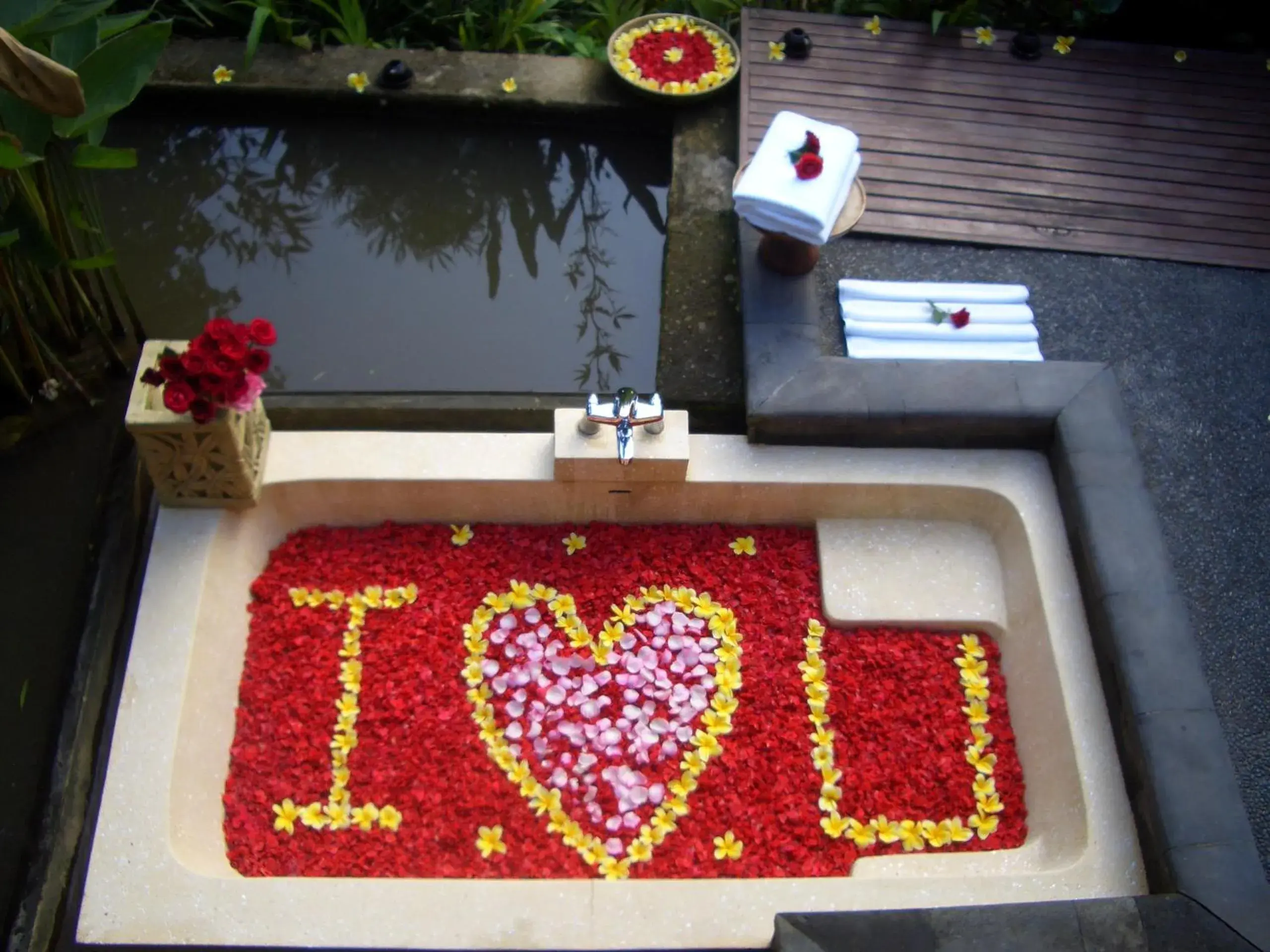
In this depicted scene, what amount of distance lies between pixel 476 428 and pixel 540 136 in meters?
1.48

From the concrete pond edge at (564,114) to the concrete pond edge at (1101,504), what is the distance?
17 centimetres

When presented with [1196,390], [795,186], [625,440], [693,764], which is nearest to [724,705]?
[693,764]

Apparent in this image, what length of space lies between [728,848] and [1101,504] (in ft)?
4.18

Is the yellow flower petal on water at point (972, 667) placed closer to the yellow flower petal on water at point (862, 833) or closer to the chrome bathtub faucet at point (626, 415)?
the yellow flower petal on water at point (862, 833)

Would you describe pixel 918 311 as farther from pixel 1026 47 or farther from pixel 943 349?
pixel 1026 47

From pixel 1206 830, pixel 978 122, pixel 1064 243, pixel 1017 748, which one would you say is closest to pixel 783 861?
pixel 1017 748

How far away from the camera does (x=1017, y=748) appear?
8.75 feet

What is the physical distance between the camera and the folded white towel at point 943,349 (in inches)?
122

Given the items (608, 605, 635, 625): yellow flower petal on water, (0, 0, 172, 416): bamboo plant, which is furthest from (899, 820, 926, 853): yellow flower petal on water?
(0, 0, 172, 416): bamboo plant

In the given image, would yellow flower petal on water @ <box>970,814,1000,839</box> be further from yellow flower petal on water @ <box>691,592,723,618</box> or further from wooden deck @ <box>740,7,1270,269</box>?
wooden deck @ <box>740,7,1270,269</box>

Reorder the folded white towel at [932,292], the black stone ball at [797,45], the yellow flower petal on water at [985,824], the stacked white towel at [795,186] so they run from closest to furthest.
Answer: the yellow flower petal on water at [985,824]
the stacked white towel at [795,186]
the folded white towel at [932,292]
the black stone ball at [797,45]

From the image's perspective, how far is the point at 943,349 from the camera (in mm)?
3148

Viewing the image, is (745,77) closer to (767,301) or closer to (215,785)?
(767,301)

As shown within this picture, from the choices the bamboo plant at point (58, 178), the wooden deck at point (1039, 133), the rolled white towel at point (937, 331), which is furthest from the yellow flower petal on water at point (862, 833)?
the bamboo plant at point (58, 178)
